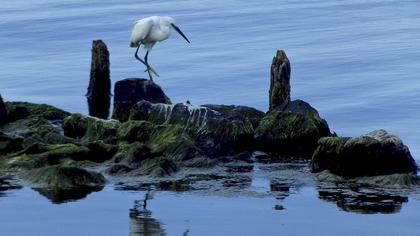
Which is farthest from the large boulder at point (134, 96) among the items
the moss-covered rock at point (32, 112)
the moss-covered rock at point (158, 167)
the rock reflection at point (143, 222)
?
the rock reflection at point (143, 222)

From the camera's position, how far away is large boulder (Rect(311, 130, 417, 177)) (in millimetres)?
23891

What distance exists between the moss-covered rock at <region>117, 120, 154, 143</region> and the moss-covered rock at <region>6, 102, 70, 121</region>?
3.12 meters

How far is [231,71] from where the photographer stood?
41.1m

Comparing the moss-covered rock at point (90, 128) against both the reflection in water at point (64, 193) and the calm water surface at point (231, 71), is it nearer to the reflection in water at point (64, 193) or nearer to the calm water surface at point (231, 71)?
the reflection in water at point (64, 193)

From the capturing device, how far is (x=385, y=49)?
45.4 m

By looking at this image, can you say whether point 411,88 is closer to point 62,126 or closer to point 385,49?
point 385,49

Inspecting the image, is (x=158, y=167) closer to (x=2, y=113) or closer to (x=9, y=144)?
(x=9, y=144)

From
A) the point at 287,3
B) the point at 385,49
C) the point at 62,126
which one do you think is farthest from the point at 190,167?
the point at 287,3

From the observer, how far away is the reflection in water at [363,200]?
872 inches

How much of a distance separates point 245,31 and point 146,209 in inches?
1154

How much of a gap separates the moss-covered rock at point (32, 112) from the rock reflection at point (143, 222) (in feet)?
24.0

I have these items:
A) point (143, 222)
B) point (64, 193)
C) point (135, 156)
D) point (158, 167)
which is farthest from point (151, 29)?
point (143, 222)

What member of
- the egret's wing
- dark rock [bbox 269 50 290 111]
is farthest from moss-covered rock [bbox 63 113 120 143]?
the egret's wing

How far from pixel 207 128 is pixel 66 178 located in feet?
13.9
